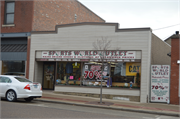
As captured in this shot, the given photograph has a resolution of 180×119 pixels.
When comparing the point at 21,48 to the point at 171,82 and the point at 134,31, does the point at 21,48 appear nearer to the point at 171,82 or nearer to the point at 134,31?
the point at 134,31

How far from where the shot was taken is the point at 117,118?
29.0 feet

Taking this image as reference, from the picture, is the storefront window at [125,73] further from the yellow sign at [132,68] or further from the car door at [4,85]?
the car door at [4,85]

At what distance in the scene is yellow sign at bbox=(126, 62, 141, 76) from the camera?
572 inches

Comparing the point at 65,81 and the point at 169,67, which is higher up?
the point at 169,67

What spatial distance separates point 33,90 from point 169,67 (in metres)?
8.52

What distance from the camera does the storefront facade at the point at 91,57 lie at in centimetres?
1428

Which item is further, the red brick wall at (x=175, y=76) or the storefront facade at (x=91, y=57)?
the storefront facade at (x=91, y=57)

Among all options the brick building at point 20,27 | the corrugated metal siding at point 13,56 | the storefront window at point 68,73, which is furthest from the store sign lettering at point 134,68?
the corrugated metal siding at point 13,56

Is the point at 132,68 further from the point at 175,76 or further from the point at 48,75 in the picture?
the point at 48,75

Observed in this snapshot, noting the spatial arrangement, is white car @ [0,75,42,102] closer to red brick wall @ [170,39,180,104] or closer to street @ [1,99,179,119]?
street @ [1,99,179,119]

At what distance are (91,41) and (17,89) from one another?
622cm

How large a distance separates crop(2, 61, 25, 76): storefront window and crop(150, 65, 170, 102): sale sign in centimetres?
Result: 1030

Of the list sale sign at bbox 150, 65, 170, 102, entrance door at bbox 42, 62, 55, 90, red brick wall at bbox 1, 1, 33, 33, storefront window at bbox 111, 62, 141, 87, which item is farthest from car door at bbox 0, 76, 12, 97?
sale sign at bbox 150, 65, 170, 102

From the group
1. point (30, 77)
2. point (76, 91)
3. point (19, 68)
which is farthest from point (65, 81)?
point (19, 68)
